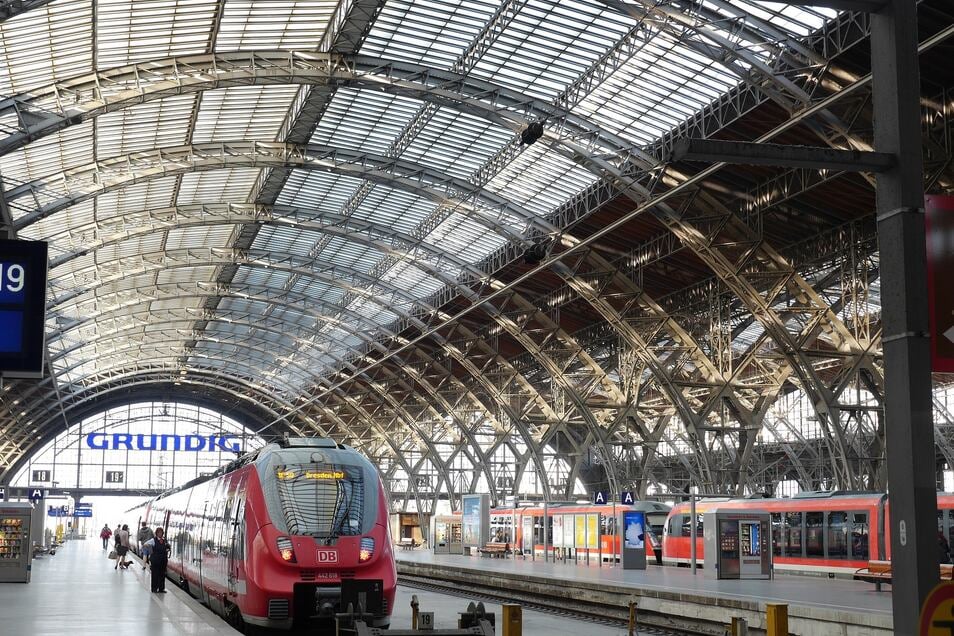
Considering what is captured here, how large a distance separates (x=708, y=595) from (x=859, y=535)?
11504 millimetres

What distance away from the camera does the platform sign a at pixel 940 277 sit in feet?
26.2

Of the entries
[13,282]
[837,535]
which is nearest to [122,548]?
[837,535]

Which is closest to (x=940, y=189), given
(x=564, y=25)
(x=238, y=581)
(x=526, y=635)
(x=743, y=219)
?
(x=743, y=219)

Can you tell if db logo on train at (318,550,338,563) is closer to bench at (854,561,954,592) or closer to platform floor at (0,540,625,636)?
platform floor at (0,540,625,636)

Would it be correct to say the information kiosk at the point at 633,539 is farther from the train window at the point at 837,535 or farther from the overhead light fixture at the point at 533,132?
the overhead light fixture at the point at 533,132

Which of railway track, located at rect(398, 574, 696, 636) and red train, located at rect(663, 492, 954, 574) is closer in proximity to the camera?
railway track, located at rect(398, 574, 696, 636)

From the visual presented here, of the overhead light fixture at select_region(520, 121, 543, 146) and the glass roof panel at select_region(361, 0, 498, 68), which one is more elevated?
the glass roof panel at select_region(361, 0, 498, 68)

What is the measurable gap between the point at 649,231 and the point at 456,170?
8011mm

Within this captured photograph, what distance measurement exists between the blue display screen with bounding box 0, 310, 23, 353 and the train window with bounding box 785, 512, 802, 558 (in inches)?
1236

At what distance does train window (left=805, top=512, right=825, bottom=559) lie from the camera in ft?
117

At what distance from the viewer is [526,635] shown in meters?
19.9

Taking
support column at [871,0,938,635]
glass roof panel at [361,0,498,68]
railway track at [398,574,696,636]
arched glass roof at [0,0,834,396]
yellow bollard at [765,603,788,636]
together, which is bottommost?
railway track at [398,574,696,636]

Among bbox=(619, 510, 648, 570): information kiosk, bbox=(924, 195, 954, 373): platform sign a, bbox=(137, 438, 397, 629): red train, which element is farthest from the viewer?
bbox=(619, 510, 648, 570): information kiosk

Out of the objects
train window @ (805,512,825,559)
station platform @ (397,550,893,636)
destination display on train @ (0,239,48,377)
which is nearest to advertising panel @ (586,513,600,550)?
station platform @ (397,550,893,636)
